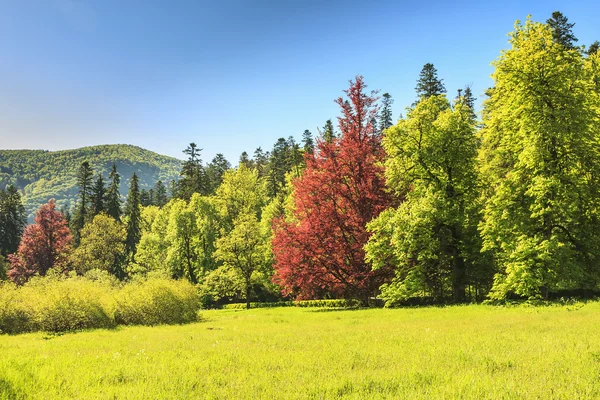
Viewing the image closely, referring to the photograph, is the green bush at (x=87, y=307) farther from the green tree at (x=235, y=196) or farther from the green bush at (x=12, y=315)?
the green tree at (x=235, y=196)

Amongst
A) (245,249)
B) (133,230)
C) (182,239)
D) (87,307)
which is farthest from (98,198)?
(87,307)

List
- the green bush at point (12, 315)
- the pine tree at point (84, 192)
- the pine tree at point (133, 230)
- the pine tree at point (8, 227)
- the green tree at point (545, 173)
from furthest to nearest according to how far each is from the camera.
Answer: the pine tree at point (8, 227) → the pine tree at point (84, 192) → the pine tree at point (133, 230) → the green tree at point (545, 173) → the green bush at point (12, 315)

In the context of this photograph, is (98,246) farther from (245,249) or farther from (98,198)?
(245,249)

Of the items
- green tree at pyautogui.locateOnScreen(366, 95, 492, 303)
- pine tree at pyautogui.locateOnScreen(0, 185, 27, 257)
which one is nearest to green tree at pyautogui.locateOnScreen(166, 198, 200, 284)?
green tree at pyautogui.locateOnScreen(366, 95, 492, 303)

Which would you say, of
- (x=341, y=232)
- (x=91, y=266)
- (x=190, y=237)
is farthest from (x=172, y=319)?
(x=91, y=266)

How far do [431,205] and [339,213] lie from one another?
19.8 feet

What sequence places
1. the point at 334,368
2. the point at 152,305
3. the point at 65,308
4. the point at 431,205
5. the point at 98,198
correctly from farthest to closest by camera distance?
the point at 98,198 → the point at 431,205 → the point at 152,305 → the point at 65,308 → the point at 334,368

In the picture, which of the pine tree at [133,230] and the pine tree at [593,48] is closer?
the pine tree at [593,48]

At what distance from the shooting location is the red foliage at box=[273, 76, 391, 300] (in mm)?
25281

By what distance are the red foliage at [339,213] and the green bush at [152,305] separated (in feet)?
22.2

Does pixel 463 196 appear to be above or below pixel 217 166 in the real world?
below

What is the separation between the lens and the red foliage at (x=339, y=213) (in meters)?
25.3

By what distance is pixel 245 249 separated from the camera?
45.8m

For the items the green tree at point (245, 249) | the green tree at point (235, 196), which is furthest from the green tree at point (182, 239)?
the green tree at point (245, 249)
